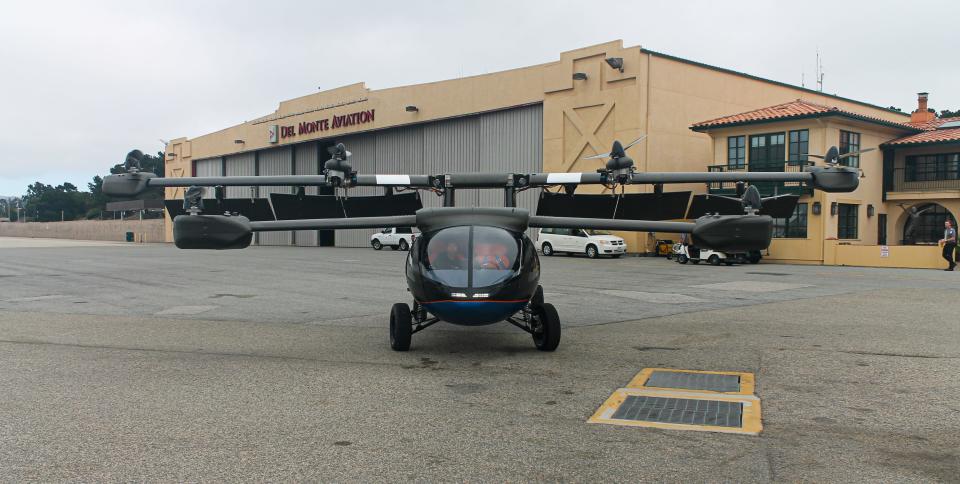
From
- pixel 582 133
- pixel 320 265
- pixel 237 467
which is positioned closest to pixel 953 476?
pixel 237 467

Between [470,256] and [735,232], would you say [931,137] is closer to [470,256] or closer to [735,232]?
[735,232]

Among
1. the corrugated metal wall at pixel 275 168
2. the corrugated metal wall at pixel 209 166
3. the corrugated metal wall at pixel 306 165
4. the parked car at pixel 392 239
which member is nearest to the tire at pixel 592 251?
the parked car at pixel 392 239

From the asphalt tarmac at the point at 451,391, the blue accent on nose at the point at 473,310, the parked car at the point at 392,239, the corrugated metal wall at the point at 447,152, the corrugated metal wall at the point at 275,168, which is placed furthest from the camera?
the corrugated metal wall at the point at 275,168

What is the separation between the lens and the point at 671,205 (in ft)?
38.4

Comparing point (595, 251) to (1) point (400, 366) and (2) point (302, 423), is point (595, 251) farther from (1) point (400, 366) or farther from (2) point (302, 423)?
(2) point (302, 423)

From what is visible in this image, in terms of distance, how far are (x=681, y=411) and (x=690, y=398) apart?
549mm

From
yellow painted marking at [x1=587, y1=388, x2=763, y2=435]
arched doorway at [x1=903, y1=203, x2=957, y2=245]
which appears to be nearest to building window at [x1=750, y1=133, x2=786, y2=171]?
arched doorway at [x1=903, y1=203, x2=957, y2=245]

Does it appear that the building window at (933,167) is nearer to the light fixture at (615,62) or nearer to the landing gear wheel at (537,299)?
the light fixture at (615,62)

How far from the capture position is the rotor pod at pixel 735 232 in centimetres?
1002

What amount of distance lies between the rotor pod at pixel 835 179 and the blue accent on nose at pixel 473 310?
220 inches

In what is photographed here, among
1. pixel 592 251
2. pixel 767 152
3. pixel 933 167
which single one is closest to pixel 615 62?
pixel 767 152

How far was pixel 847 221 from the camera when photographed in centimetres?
3459

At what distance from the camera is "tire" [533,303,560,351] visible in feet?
31.9

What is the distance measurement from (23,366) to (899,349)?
38.0 feet
